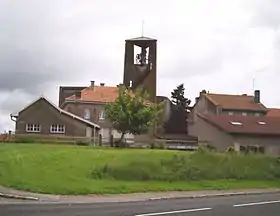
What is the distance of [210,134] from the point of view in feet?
232

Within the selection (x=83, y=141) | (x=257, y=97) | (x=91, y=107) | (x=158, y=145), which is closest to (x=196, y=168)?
(x=83, y=141)

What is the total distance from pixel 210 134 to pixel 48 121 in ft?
65.7

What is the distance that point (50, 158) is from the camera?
1401 inches

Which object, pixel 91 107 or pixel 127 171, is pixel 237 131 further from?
pixel 127 171

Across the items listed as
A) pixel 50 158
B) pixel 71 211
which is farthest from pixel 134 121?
pixel 71 211

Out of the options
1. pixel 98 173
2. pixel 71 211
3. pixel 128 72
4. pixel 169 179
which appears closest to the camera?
pixel 71 211

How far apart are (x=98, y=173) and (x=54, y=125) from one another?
3655cm

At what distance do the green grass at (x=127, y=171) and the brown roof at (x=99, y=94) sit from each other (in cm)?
4266

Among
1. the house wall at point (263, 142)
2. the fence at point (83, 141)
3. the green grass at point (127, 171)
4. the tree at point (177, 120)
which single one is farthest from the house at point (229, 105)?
the green grass at point (127, 171)

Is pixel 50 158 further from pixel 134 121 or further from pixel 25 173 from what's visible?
pixel 134 121

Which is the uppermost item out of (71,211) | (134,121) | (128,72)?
(128,72)

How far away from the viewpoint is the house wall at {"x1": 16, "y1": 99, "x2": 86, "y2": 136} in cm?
6744

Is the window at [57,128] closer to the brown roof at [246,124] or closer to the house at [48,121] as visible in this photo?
the house at [48,121]

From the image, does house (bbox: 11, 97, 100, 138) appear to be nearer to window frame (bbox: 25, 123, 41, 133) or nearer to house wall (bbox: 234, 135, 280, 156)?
window frame (bbox: 25, 123, 41, 133)
